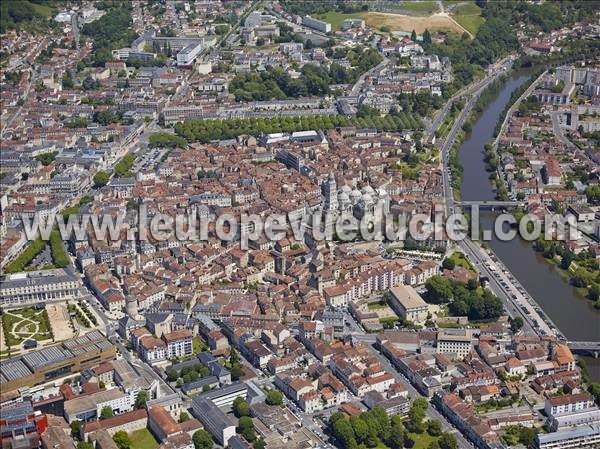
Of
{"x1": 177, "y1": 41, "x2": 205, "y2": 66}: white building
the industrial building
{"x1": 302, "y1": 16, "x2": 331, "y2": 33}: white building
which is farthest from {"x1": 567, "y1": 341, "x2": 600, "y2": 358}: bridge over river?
{"x1": 302, "y1": 16, "x2": 331, "y2": 33}: white building

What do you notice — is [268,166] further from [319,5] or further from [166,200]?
[319,5]

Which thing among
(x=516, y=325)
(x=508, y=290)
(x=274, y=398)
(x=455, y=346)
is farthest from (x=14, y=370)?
(x=508, y=290)

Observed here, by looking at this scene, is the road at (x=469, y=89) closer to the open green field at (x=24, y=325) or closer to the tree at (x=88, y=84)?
the tree at (x=88, y=84)

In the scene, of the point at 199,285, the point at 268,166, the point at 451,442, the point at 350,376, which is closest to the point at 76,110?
the point at 268,166

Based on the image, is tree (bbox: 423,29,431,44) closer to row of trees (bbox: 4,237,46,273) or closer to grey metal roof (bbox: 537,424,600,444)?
row of trees (bbox: 4,237,46,273)

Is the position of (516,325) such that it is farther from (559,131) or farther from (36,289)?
(559,131)

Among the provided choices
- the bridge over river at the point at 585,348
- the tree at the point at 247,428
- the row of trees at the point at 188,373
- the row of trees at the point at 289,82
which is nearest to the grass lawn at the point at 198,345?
the row of trees at the point at 188,373
